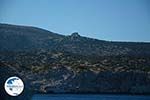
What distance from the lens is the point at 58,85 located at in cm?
6181

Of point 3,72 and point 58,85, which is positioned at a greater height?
point 3,72

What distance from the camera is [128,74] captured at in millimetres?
63562

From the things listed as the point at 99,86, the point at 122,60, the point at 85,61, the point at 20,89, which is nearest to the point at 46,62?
the point at 85,61

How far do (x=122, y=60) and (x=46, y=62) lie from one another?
10493 mm

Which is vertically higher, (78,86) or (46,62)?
(46,62)

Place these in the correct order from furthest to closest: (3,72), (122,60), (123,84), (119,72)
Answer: (123,84) < (119,72) < (122,60) < (3,72)

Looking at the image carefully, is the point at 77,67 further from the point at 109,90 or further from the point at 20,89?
the point at 20,89

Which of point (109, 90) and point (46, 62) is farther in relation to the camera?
point (109, 90)

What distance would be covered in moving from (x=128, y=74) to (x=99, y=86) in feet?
18.2

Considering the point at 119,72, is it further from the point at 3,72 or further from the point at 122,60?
the point at 3,72

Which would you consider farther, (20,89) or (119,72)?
(119,72)

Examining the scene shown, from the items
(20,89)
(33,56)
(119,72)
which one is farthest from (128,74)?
(20,89)

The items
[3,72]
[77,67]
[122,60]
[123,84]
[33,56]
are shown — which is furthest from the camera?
[123,84]

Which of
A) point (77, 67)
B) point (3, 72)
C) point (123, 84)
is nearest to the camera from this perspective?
point (3, 72)
